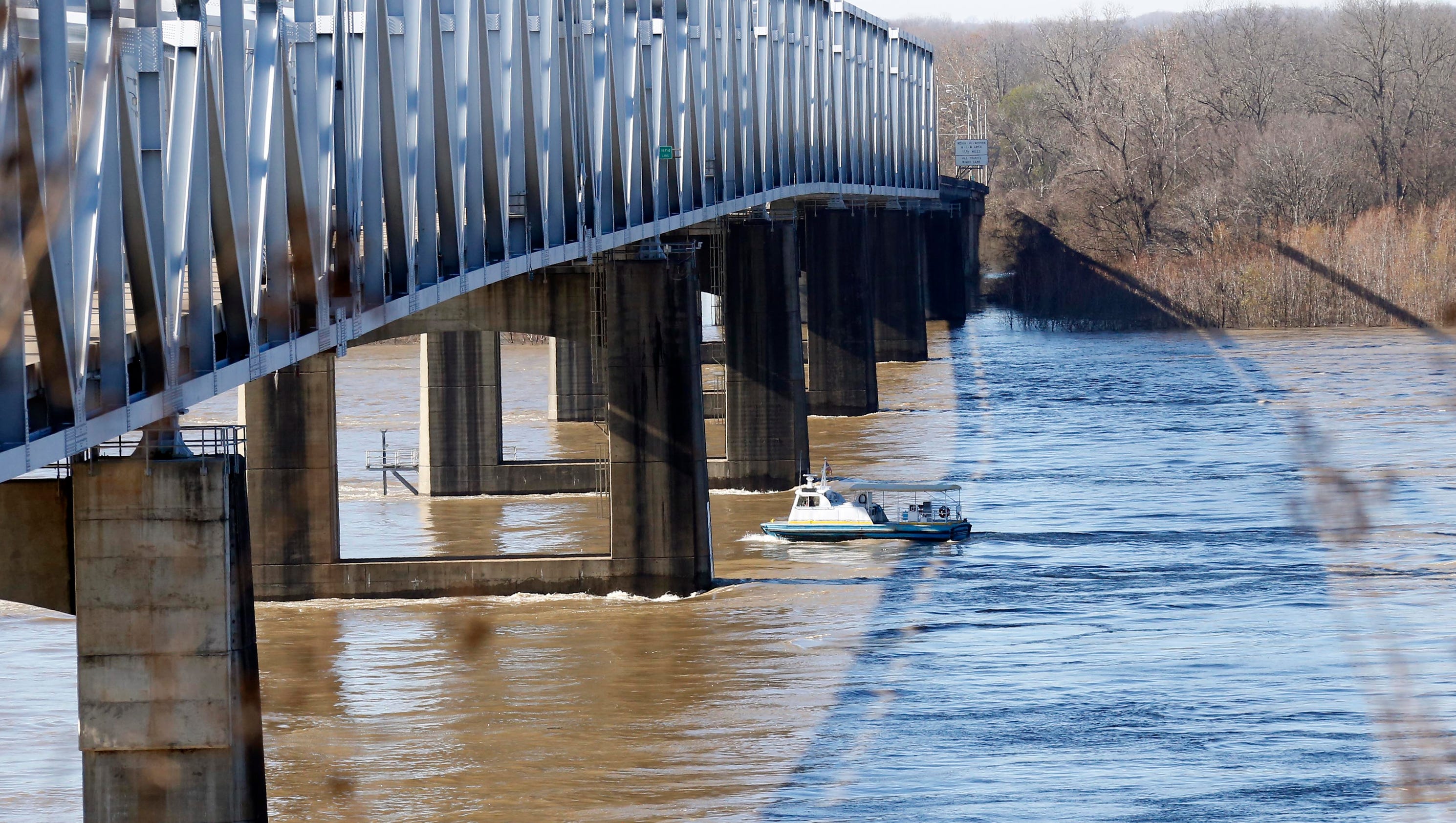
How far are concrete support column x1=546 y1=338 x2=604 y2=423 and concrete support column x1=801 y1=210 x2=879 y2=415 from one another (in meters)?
7.17

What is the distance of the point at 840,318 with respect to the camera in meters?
75.4

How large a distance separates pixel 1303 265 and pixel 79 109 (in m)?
93.6

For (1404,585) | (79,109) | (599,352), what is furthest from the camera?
(599,352)

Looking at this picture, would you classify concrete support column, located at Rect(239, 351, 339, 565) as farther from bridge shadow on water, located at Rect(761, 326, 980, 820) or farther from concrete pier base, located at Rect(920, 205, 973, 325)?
concrete pier base, located at Rect(920, 205, 973, 325)

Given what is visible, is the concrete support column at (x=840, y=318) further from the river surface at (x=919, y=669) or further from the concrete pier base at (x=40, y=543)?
the concrete pier base at (x=40, y=543)

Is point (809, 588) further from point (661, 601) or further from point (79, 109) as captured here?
point (79, 109)

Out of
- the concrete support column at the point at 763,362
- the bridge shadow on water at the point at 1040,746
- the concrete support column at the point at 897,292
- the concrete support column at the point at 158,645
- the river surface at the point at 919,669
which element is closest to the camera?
the concrete support column at the point at 158,645

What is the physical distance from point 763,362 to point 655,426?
60.7ft

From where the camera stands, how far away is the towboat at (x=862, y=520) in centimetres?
4709

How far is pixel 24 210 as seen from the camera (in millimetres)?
15391

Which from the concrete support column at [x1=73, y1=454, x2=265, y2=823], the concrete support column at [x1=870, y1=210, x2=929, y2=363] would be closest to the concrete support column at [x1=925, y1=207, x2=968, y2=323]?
the concrete support column at [x1=870, y1=210, x2=929, y2=363]

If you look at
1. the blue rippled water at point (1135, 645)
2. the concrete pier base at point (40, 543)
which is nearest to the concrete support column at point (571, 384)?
the blue rippled water at point (1135, 645)

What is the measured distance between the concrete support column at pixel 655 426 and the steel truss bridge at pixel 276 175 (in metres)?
1.60

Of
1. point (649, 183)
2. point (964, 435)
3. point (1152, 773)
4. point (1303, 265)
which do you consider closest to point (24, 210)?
point (1152, 773)
